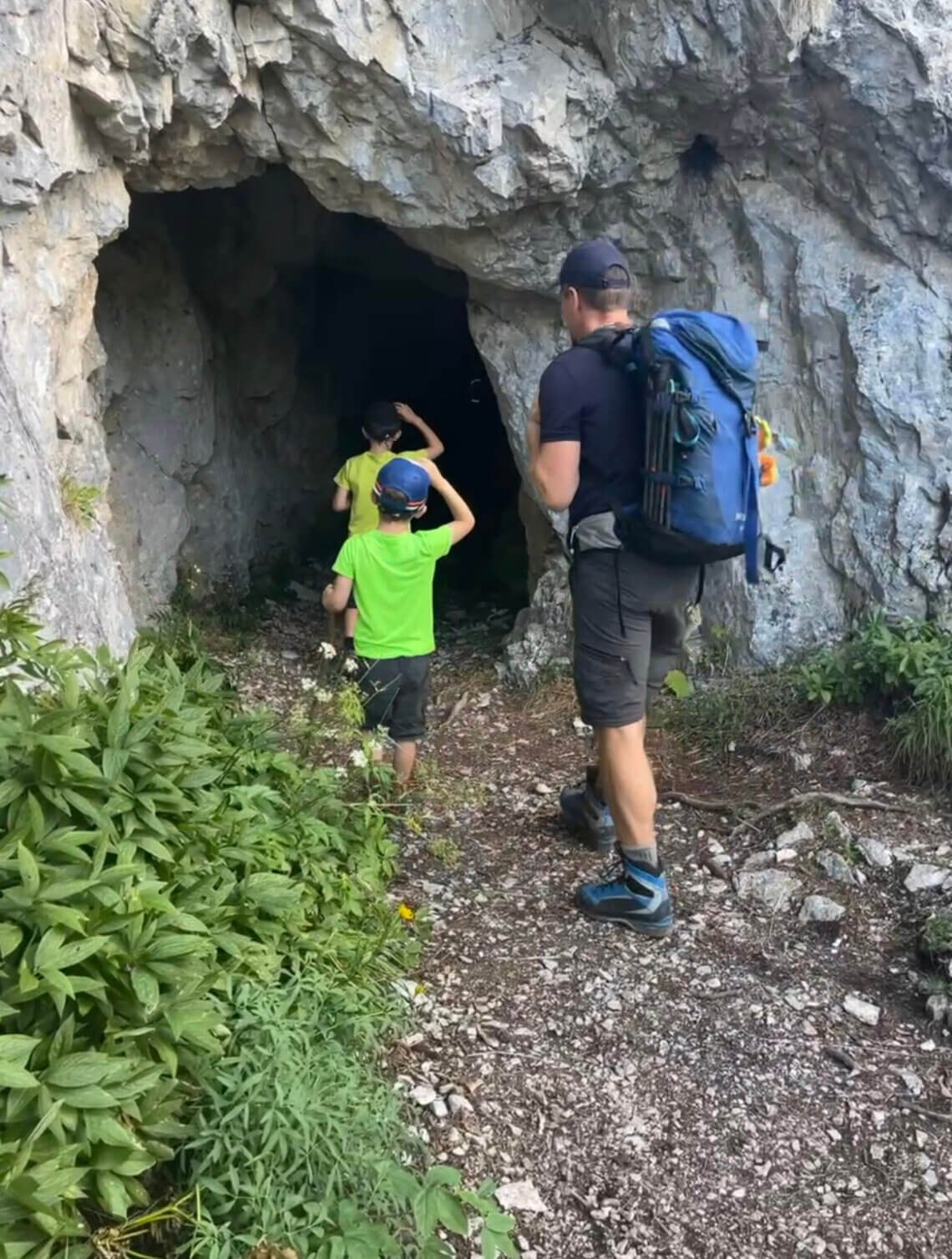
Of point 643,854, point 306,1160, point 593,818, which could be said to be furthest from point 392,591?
point 306,1160

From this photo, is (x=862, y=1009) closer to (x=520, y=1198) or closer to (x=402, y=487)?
(x=520, y=1198)

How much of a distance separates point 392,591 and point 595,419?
1.33 metres

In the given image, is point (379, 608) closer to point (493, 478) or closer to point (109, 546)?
point (109, 546)

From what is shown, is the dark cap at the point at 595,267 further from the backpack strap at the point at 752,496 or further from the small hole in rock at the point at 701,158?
the small hole in rock at the point at 701,158

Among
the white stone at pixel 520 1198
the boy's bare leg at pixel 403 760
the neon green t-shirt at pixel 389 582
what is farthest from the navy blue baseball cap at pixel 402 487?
the white stone at pixel 520 1198

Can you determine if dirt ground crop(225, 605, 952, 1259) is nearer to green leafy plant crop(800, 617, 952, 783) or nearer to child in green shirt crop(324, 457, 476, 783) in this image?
green leafy plant crop(800, 617, 952, 783)

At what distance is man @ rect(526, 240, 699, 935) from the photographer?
3553 mm

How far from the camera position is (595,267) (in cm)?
356

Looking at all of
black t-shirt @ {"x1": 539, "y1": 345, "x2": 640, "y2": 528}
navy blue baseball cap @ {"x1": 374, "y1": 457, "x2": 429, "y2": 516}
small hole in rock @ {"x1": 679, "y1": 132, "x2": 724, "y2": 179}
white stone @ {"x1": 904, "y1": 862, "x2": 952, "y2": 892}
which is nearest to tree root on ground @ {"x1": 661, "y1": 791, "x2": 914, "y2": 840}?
white stone @ {"x1": 904, "y1": 862, "x2": 952, "y2": 892}

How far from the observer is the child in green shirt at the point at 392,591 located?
4.47 m

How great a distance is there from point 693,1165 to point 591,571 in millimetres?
1877

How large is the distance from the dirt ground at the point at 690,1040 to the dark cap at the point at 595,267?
227 cm

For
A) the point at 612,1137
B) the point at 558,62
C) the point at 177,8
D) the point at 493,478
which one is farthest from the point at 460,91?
the point at 493,478

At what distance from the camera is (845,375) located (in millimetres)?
5859
